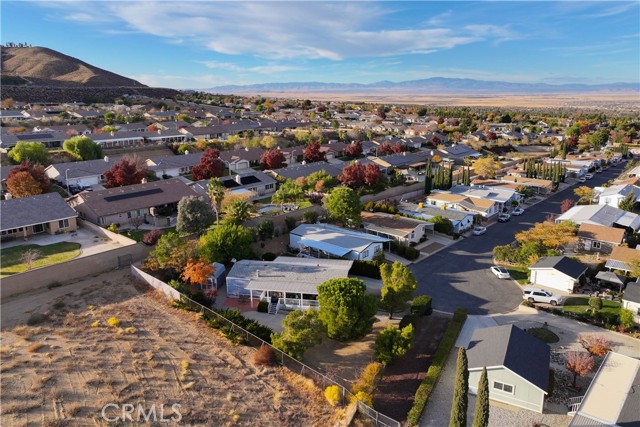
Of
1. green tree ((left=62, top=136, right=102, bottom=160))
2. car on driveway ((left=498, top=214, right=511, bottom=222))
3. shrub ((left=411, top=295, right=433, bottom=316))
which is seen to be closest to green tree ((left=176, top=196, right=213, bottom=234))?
shrub ((left=411, top=295, right=433, bottom=316))

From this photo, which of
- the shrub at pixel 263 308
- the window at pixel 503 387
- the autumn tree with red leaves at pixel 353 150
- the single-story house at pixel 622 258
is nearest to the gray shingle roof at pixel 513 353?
the window at pixel 503 387

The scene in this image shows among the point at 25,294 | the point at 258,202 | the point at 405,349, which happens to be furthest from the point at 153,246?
the point at 405,349

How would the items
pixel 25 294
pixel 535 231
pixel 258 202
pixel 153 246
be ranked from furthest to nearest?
pixel 258 202, pixel 535 231, pixel 153 246, pixel 25 294

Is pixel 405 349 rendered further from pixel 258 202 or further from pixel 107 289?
pixel 258 202

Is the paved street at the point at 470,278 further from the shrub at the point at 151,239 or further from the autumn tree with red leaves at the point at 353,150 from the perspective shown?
the autumn tree with red leaves at the point at 353,150

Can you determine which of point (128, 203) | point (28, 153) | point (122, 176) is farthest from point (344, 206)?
point (28, 153)

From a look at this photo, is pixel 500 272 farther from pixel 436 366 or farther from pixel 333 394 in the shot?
pixel 333 394

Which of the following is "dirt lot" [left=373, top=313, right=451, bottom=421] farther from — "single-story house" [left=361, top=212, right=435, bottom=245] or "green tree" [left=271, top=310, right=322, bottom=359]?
"single-story house" [left=361, top=212, right=435, bottom=245]
